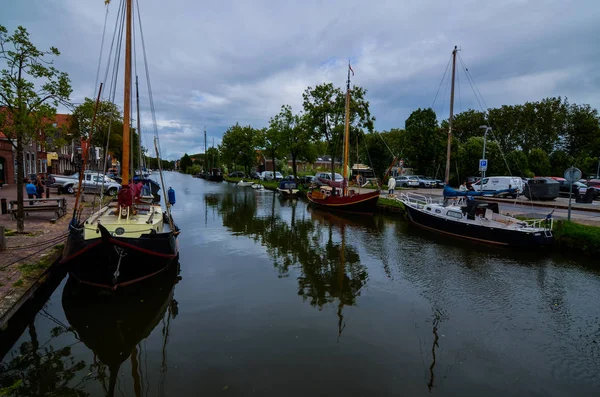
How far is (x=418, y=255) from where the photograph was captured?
46.2 ft

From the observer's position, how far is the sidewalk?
709cm

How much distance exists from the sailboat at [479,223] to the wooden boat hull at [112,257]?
45.9 feet

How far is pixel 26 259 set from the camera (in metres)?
9.29

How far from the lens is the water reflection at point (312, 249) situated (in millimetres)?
9875

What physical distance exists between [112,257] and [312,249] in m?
8.40

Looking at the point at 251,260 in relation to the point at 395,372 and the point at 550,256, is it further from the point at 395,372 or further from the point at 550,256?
the point at 550,256

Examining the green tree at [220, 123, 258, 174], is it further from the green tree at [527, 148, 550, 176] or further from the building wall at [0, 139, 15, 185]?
the green tree at [527, 148, 550, 176]

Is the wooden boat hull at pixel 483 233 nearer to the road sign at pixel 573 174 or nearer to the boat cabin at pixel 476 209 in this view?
the boat cabin at pixel 476 209

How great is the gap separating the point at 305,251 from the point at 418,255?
4736 millimetres

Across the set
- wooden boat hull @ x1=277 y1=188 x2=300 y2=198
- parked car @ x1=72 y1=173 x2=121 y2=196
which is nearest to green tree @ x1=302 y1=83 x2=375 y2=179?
wooden boat hull @ x1=277 y1=188 x2=300 y2=198

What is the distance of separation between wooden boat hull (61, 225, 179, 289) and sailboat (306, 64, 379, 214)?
1722 centimetres

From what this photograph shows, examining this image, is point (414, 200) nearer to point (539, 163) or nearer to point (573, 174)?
point (573, 174)

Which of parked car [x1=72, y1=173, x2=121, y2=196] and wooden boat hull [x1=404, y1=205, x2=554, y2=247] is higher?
parked car [x1=72, y1=173, x2=121, y2=196]

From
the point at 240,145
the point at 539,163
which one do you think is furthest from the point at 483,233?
the point at 240,145
